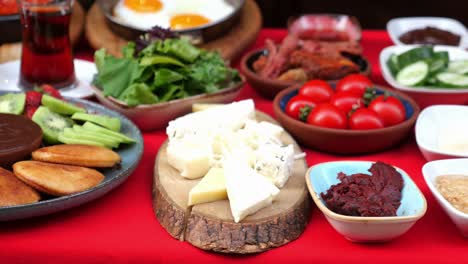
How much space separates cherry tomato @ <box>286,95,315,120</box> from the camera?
2.29m

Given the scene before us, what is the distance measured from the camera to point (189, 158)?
1853 mm

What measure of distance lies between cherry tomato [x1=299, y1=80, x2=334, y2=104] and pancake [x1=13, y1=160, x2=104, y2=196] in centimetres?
86

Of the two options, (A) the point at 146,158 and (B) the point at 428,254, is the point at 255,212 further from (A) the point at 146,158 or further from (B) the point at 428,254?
(A) the point at 146,158

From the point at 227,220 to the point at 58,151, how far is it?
1.75 feet

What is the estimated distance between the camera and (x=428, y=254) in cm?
169

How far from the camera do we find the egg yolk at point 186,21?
9.79 ft

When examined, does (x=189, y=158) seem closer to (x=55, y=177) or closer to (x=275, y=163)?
(x=275, y=163)

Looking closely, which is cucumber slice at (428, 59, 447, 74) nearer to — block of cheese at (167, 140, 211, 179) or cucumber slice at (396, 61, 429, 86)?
cucumber slice at (396, 61, 429, 86)

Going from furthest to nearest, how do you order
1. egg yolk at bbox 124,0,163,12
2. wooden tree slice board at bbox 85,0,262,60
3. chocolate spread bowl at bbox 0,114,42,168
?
egg yolk at bbox 124,0,163,12 < wooden tree slice board at bbox 85,0,262,60 < chocolate spread bowl at bbox 0,114,42,168

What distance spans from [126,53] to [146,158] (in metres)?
0.49

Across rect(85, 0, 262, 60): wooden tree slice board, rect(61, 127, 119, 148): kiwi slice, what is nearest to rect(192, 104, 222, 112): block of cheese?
rect(61, 127, 119, 148): kiwi slice

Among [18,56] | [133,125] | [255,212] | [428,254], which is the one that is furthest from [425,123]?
[18,56]

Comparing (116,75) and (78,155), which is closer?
(78,155)

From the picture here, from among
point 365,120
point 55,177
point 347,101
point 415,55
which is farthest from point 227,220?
point 415,55
